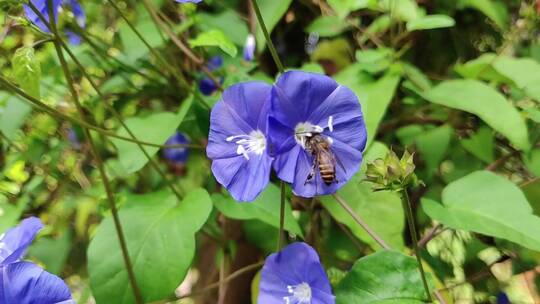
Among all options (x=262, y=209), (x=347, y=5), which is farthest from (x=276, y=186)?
(x=347, y=5)

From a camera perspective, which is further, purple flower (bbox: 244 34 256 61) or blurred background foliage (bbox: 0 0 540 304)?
purple flower (bbox: 244 34 256 61)

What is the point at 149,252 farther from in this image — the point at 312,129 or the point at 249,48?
the point at 249,48

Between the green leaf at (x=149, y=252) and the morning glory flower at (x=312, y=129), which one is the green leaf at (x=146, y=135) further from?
the morning glory flower at (x=312, y=129)

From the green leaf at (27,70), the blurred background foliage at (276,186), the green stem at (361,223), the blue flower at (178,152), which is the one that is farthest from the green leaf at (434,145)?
the green leaf at (27,70)

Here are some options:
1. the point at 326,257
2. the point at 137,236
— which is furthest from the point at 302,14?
the point at 137,236

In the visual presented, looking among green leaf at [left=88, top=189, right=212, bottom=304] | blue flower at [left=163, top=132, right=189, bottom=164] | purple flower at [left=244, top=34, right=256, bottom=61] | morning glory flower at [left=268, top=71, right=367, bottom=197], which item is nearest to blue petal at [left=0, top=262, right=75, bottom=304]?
green leaf at [left=88, top=189, right=212, bottom=304]

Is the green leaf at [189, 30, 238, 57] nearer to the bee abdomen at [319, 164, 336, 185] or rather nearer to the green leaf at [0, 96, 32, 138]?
the bee abdomen at [319, 164, 336, 185]
